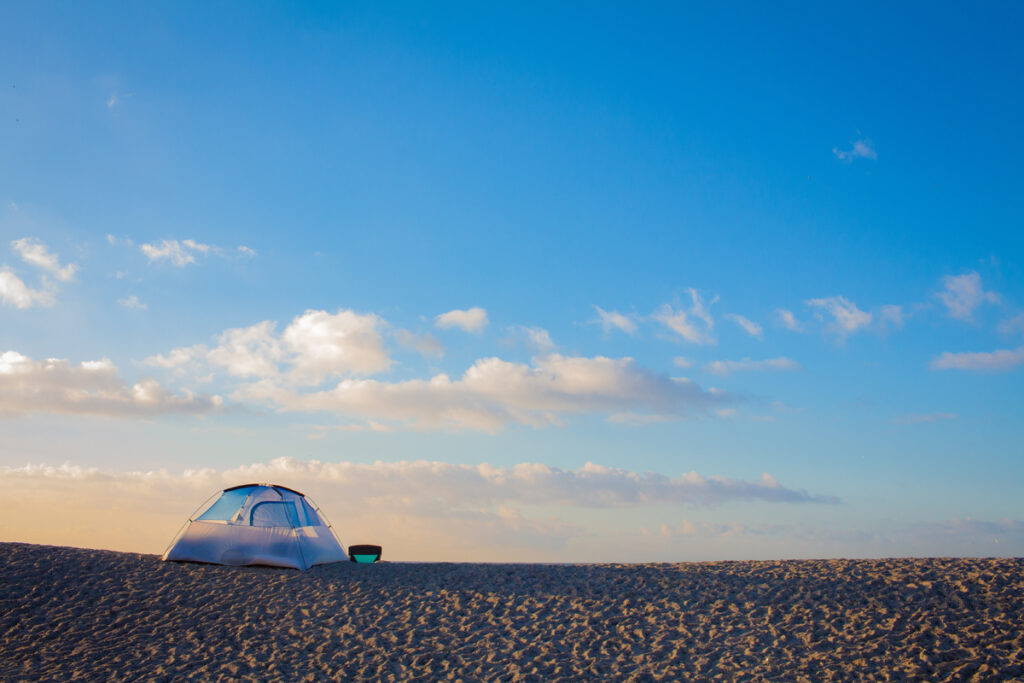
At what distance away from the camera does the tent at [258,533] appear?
19.1 meters

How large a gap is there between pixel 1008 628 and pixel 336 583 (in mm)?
13461

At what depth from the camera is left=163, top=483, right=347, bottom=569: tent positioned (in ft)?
62.6

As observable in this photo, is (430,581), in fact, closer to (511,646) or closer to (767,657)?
(511,646)

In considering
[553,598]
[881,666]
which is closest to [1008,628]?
[881,666]

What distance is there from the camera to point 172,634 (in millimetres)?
15031

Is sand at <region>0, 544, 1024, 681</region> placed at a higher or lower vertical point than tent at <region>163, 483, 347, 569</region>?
lower

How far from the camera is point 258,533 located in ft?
63.7

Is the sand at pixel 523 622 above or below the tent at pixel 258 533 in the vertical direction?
below

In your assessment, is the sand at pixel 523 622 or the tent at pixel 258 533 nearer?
the sand at pixel 523 622

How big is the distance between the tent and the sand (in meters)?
0.68

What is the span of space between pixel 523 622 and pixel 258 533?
8118 millimetres

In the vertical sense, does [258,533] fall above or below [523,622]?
above

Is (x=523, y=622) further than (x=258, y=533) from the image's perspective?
No

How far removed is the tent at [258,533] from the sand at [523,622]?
681 millimetres
